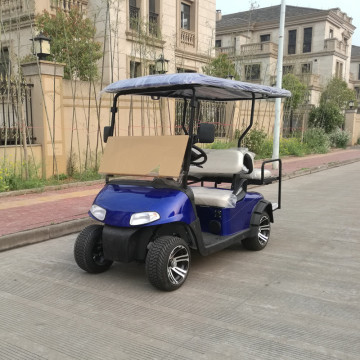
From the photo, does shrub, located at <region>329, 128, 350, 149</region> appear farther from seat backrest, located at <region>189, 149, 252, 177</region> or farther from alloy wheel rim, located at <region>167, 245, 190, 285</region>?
alloy wheel rim, located at <region>167, 245, 190, 285</region>

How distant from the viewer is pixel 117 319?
3.39 meters

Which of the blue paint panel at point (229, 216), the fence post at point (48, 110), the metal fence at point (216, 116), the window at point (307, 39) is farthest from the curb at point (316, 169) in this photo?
the window at point (307, 39)

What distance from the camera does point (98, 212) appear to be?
418 centimetres

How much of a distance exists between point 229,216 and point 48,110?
6.38m

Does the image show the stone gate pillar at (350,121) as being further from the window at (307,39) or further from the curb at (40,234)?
the curb at (40,234)

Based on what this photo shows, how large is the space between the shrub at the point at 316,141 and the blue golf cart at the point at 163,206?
17.9 meters

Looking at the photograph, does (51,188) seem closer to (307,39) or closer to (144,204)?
(144,204)

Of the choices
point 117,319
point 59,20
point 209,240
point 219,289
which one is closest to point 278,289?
point 219,289

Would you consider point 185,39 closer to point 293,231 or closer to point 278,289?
point 293,231

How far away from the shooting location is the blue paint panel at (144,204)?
3.89 metres

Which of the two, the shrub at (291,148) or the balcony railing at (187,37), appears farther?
the shrub at (291,148)

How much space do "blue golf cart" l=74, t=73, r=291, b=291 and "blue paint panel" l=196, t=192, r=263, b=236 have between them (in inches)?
0.5

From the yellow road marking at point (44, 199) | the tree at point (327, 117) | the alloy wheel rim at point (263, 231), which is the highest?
the tree at point (327, 117)

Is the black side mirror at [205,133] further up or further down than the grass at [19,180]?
further up
